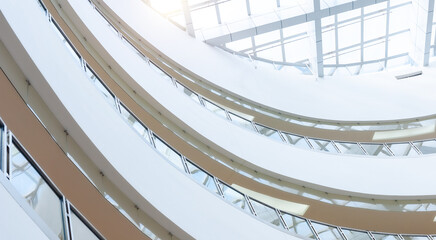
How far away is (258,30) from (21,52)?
1368 cm

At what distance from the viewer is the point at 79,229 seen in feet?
17.0

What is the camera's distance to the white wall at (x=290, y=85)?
18250 millimetres

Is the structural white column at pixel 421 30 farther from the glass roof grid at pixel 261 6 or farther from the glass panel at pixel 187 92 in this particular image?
the glass panel at pixel 187 92

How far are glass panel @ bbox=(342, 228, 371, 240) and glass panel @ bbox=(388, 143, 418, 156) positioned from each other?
4877mm

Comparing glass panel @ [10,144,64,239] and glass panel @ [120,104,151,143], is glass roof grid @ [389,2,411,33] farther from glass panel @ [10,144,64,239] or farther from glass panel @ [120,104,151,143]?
glass panel @ [10,144,64,239]

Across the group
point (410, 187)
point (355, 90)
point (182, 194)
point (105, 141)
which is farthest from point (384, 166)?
point (105, 141)

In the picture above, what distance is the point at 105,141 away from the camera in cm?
835

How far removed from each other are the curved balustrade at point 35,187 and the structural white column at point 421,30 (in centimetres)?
1762

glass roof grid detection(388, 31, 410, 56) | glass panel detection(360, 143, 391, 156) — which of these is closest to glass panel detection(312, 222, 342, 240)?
glass panel detection(360, 143, 391, 156)

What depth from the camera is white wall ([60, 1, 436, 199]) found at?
41.8 feet

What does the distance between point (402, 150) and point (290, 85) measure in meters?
4.85

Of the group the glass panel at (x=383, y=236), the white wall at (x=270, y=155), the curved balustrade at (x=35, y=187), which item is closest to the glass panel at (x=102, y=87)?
the white wall at (x=270, y=155)

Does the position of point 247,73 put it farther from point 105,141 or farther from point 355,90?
point 105,141

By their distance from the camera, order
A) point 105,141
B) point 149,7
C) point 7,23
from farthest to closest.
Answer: point 149,7
point 105,141
point 7,23
